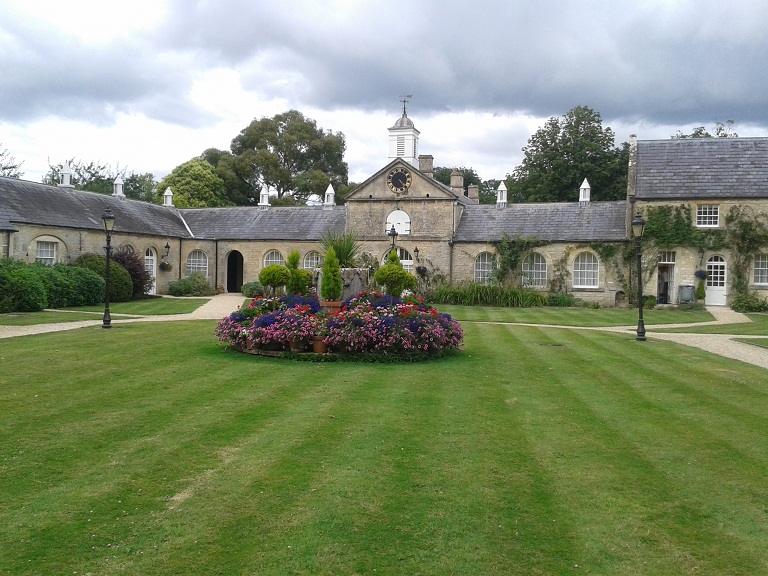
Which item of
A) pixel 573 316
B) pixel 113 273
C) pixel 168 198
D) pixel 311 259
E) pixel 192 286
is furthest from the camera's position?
pixel 168 198

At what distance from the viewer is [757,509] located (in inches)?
239

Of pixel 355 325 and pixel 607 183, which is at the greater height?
pixel 607 183

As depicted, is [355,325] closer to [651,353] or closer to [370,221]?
[651,353]

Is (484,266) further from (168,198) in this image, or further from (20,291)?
(20,291)

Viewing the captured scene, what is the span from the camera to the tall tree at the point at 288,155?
200 ft

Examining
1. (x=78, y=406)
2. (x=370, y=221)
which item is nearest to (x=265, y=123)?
(x=370, y=221)

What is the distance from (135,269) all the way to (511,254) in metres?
18.6

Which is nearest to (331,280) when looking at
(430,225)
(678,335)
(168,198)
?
(678,335)

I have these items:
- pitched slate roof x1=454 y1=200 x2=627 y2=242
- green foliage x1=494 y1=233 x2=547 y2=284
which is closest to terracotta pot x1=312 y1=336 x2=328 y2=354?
green foliage x1=494 y1=233 x2=547 y2=284

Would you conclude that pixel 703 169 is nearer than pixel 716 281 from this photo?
No

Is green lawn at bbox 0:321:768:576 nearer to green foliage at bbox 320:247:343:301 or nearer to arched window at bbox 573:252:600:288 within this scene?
green foliage at bbox 320:247:343:301

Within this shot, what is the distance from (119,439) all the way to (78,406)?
183cm

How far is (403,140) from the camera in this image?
40.1 m

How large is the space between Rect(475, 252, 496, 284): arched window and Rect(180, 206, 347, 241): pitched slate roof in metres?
8.21
